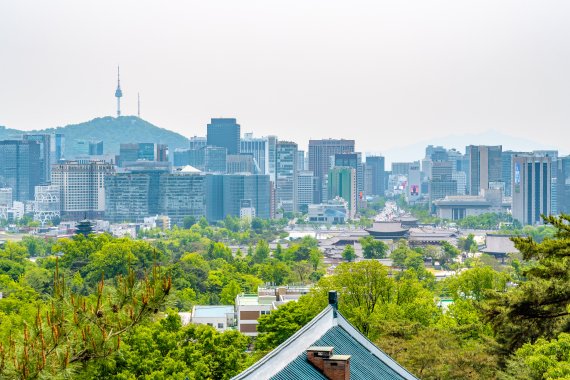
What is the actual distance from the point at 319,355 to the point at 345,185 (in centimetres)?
16459

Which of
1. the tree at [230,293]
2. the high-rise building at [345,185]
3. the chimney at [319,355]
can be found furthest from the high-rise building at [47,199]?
the chimney at [319,355]

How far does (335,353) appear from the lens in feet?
49.4

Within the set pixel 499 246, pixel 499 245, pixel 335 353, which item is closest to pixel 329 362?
pixel 335 353

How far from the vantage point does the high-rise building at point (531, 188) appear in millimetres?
141625

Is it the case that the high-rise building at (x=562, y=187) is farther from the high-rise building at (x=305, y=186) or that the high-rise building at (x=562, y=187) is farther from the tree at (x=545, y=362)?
the tree at (x=545, y=362)

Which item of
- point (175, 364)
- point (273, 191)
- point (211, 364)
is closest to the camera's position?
point (175, 364)

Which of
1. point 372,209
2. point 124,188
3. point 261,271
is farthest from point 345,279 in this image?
point 372,209

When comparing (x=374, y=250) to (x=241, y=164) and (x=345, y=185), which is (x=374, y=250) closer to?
(x=345, y=185)

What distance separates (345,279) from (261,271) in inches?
1327

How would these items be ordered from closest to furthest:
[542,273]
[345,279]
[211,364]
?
[542,273] → [211,364] → [345,279]

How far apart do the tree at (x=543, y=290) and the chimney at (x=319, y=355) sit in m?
5.70

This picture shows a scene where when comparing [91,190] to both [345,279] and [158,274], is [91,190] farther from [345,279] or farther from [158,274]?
[158,274]

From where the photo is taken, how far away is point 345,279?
33.8 m

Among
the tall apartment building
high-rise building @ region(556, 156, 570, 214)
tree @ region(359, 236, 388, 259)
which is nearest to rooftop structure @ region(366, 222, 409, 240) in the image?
tree @ region(359, 236, 388, 259)
